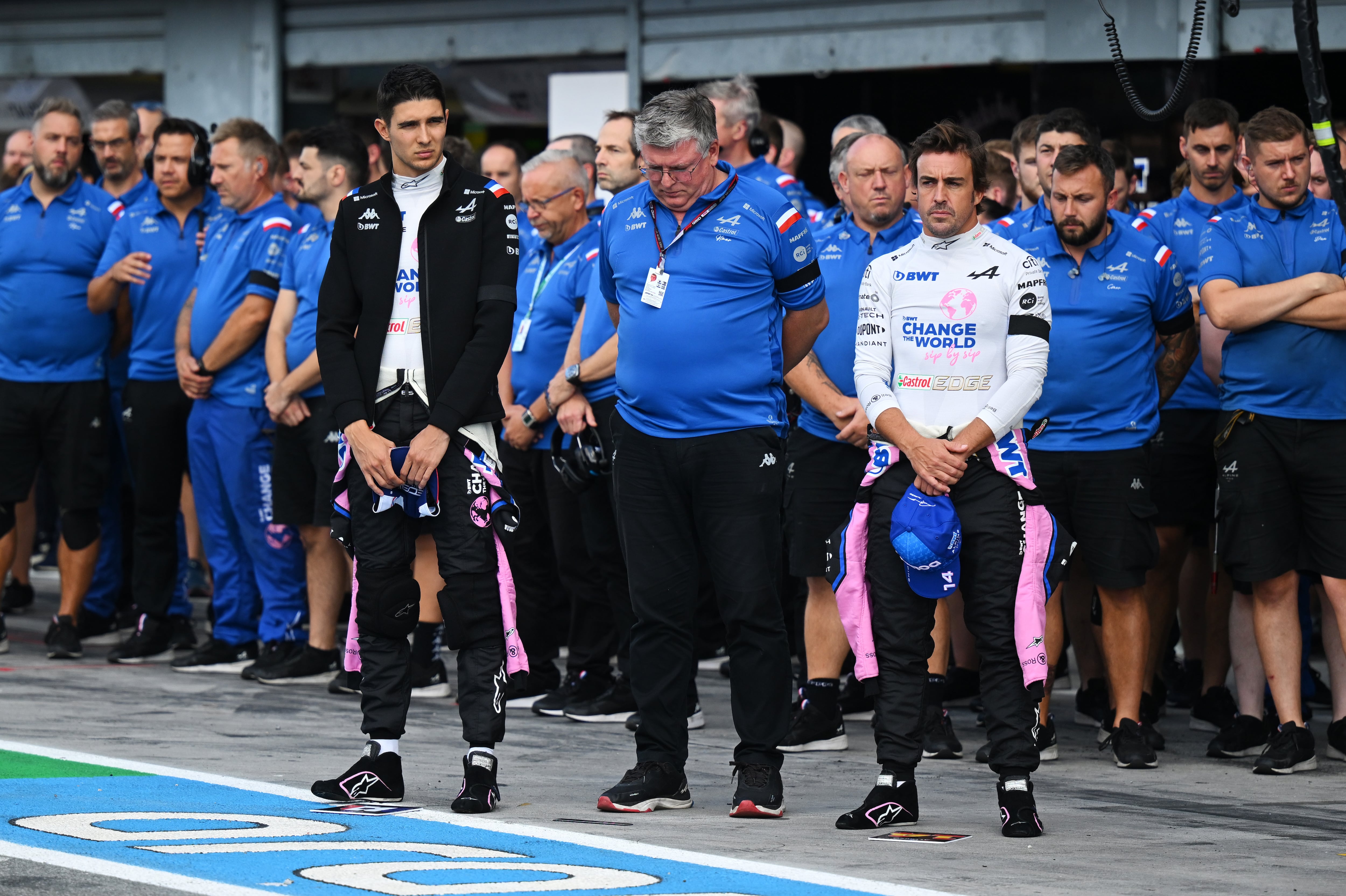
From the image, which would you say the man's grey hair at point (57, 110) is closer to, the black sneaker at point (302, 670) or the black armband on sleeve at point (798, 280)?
the black sneaker at point (302, 670)

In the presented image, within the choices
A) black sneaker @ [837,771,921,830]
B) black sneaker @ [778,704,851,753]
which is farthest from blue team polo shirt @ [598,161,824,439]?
black sneaker @ [778,704,851,753]

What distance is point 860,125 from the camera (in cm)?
887

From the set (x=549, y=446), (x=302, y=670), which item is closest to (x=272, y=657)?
(x=302, y=670)

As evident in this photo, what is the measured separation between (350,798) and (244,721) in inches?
74.0

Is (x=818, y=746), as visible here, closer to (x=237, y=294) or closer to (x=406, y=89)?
(x=406, y=89)

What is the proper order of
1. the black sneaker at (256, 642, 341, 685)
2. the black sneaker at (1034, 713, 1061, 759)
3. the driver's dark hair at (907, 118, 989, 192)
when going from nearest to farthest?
the driver's dark hair at (907, 118, 989, 192), the black sneaker at (1034, 713, 1061, 759), the black sneaker at (256, 642, 341, 685)

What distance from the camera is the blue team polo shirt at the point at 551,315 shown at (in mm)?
7918

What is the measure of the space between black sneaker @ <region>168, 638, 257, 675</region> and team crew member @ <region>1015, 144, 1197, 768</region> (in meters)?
4.08

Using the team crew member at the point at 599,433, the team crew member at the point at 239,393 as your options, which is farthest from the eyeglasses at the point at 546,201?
the team crew member at the point at 239,393

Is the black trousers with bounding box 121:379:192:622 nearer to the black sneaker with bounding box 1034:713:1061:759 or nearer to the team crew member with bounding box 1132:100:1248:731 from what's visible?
the black sneaker with bounding box 1034:713:1061:759

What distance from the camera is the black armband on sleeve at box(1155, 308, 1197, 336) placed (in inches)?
279

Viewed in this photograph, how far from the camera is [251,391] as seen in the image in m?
8.66

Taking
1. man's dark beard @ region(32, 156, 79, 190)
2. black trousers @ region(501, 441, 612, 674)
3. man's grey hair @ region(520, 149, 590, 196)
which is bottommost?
black trousers @ region(501, 441, 612, 674)

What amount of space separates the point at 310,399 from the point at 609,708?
209 cm
